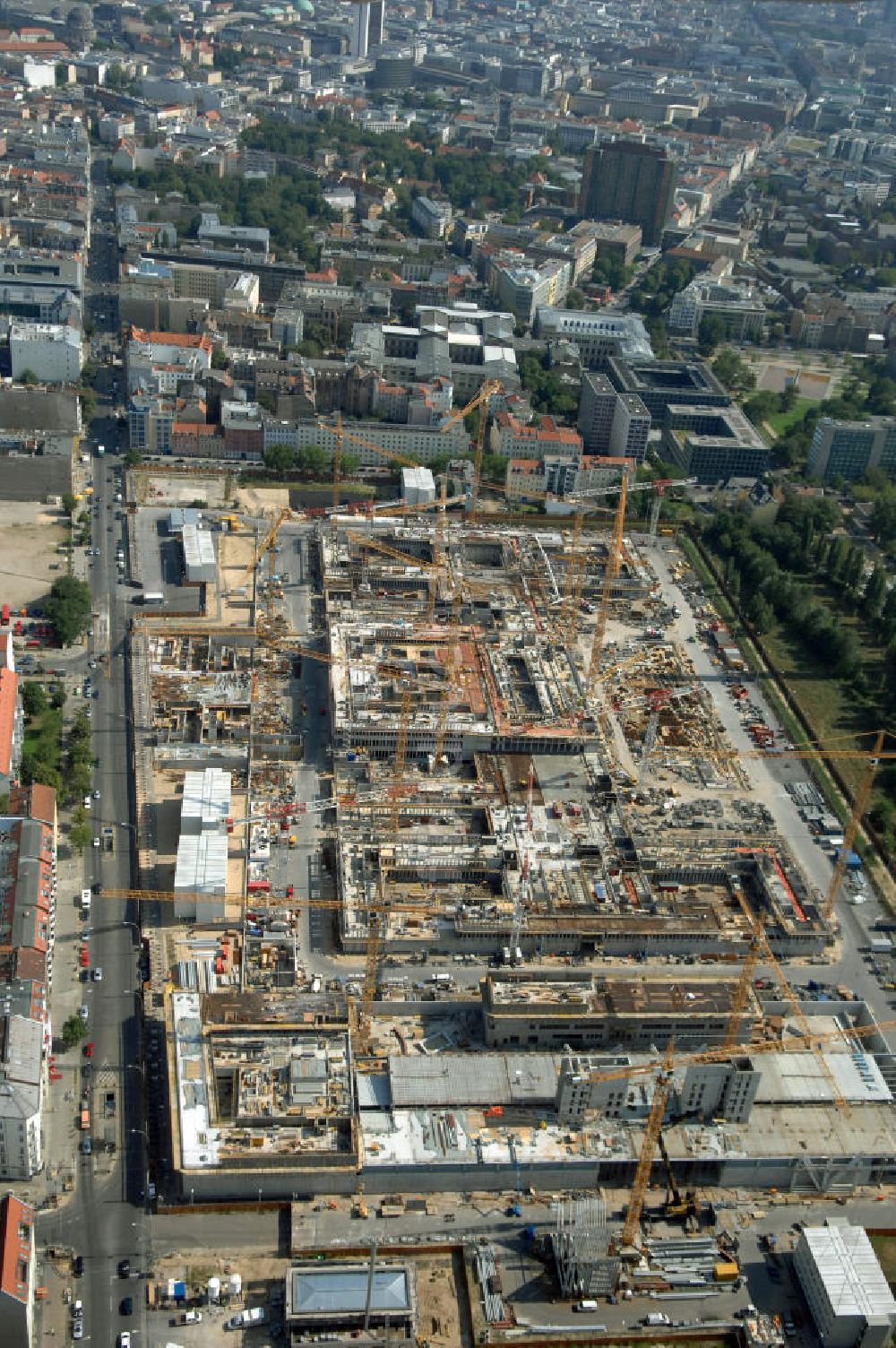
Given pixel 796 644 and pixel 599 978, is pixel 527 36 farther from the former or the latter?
pixel 599 978

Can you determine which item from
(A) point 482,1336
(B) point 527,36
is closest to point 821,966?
(A) point 482,1336

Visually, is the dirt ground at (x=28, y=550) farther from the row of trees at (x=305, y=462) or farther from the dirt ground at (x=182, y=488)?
the row of trees at (x=305, y=462)

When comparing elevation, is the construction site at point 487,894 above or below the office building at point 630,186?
below

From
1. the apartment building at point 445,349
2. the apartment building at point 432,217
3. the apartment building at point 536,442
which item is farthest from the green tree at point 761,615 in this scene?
the apartment building at point 432,217

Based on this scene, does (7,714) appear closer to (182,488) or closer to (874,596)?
(182,488)

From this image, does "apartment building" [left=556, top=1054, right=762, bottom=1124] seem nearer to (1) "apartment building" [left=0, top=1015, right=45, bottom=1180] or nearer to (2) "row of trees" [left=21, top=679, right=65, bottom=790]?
(1) "apartment building" [left=0, top=1015, right=45, bottom=1180]

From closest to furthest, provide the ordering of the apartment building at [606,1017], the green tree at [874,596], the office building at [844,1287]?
1. the office building at [844,1287]
2. the apartment building at [606,1017]
3. the green tree at [874,596]

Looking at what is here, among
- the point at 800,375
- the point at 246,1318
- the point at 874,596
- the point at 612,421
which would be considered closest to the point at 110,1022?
the point at 246,1318
